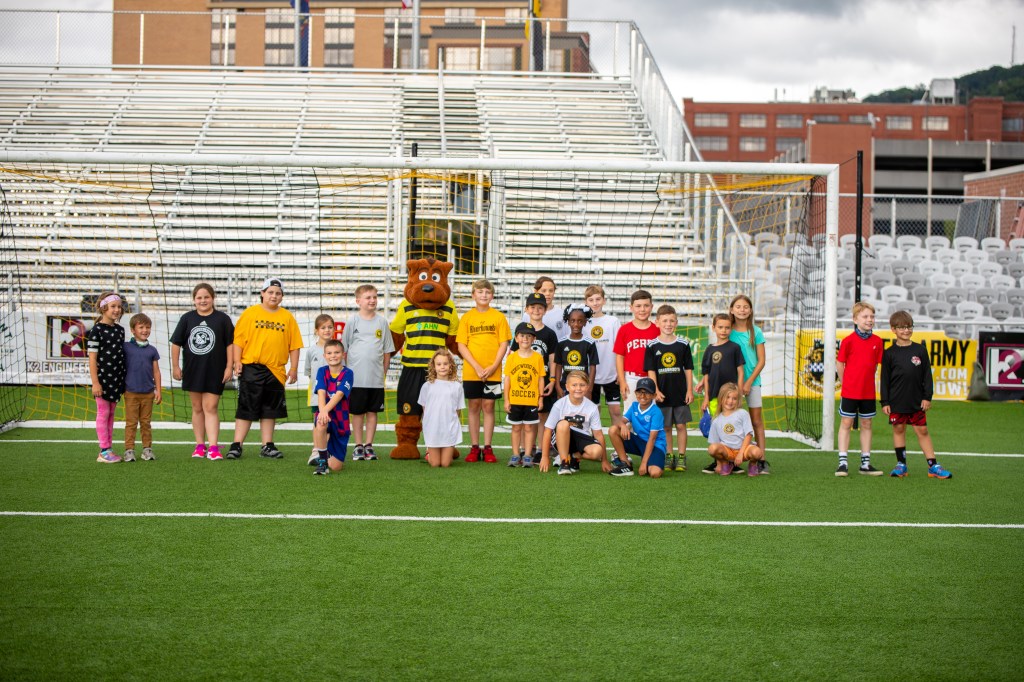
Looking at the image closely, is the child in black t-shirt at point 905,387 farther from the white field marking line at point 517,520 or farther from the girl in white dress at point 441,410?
the girl in white dress at point 441,410

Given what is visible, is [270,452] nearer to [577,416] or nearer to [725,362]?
[577,416]

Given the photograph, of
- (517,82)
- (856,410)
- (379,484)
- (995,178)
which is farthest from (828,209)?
(995,178)

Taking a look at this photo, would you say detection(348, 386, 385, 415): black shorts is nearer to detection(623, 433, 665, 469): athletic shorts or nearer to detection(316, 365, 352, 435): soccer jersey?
detection(316, 365, 352, 435): soccer jersey

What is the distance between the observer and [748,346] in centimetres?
941

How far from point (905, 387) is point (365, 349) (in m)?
4.84

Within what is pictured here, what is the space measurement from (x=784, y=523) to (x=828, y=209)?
4.59 metres

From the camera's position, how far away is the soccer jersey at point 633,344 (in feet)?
30.2

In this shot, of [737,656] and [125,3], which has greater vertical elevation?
[125,3]

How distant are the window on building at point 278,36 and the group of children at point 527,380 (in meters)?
14.7

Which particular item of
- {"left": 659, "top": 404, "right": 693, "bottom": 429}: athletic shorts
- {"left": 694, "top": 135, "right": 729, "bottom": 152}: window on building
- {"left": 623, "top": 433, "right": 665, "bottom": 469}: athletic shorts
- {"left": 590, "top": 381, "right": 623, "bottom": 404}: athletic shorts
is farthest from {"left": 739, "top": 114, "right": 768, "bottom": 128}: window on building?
{"left": 623, "top": 433, "right": 665, "bottom": 469}: athletic shorts

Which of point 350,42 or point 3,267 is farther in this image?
point 350,42

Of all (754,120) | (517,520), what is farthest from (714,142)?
(517,520)

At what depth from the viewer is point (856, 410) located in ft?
29.7

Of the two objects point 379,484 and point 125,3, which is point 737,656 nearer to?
point 379,484
